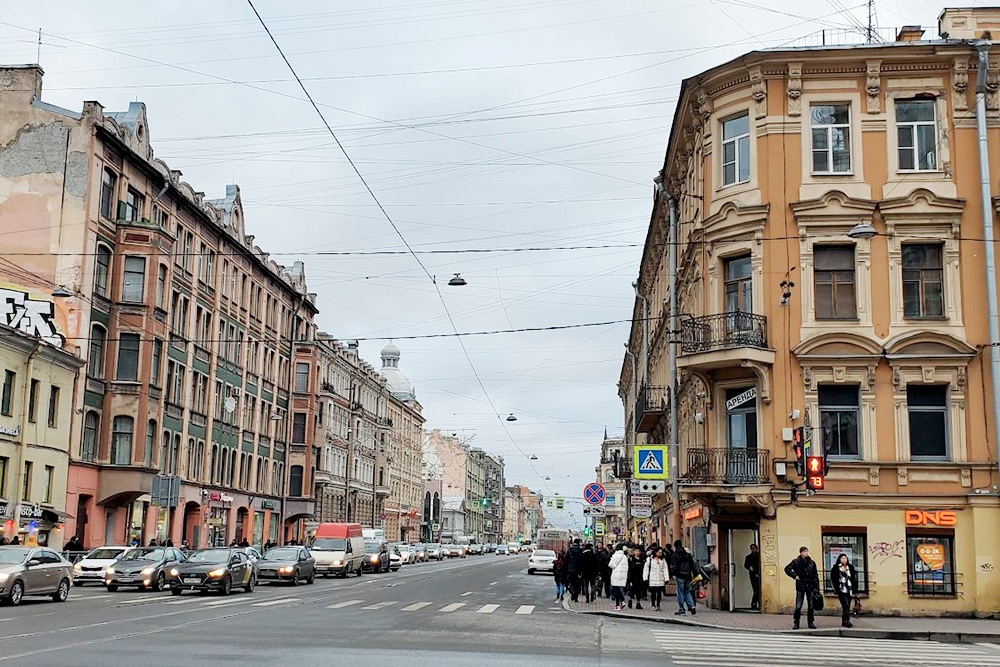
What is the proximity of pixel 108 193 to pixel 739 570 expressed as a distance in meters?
30.7

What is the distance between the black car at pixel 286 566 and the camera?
39.2 m

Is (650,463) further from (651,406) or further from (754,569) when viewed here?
(651,406)

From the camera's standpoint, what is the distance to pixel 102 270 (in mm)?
46000

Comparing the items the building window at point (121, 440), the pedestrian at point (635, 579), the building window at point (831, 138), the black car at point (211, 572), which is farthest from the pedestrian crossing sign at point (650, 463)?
the building window at point (121, 440)

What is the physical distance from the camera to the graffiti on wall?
139ft

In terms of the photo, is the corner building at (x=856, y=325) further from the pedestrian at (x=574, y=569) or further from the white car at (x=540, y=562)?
the white car at (x=540, y=562)

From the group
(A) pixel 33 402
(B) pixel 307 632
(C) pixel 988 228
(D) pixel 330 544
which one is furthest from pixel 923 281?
(D) pixel 330 544

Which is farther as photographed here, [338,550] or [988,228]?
[338,550]

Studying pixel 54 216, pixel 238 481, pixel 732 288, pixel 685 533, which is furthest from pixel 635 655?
pixel 238 481

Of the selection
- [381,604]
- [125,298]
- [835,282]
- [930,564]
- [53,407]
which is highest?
[125,298]

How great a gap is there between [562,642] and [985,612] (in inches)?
498

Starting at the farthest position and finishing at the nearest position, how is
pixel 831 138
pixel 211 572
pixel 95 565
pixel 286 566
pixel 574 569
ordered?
pixel 286 566 → pixel 95 565 → pixel 574 569 → pixel 211 572 → pixel 831 138

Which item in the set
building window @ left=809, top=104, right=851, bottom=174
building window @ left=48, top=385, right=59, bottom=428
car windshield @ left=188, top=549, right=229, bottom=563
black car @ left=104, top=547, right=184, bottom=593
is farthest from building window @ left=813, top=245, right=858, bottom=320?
building window @ left=48, top=385, right=59, bottom=428

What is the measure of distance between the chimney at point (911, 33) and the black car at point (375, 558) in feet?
122
